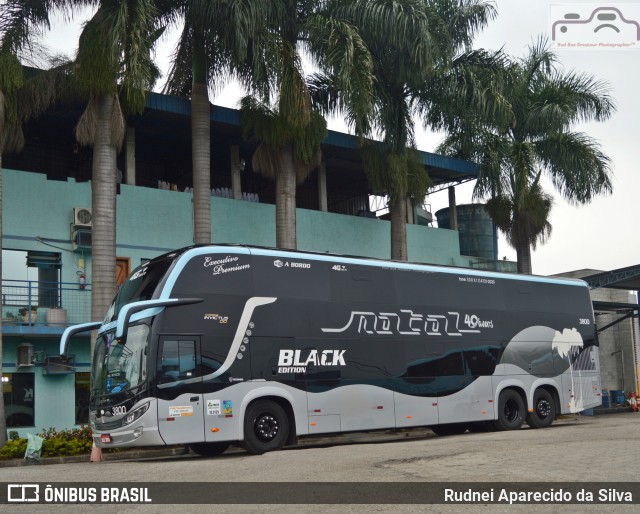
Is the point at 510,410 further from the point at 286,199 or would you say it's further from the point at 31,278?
the point at 31,278

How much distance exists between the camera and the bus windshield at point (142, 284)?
54.1ft

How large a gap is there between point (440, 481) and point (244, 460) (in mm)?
5357

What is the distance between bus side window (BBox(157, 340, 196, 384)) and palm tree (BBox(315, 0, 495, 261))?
10043 millimetres

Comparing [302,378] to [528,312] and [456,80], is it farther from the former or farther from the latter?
[456,80]

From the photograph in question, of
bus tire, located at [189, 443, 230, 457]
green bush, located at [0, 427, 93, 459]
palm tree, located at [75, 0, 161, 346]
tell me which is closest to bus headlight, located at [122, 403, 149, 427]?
bus tire, located at [189, 443, 230, 457]

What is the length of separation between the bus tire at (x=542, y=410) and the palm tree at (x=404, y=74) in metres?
6.69

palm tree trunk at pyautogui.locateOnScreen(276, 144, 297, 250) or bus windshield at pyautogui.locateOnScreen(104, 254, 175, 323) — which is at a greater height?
palm tree trunk at pyautogui.locateOnScreen(276, 144, 297, 250)

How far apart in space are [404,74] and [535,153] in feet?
25.1

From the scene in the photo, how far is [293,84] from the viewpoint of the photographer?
74.2 ft

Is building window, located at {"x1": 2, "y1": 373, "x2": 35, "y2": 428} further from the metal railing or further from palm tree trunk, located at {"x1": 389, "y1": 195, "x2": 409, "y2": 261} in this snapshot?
palm tree trunk, located at {"x1": 389, "y1": 195, "x2": 409, "y2": 261}

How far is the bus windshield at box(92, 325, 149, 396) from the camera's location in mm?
15883

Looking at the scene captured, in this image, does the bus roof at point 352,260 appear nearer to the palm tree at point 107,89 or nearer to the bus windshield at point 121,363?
the bus windshield at point 121,363

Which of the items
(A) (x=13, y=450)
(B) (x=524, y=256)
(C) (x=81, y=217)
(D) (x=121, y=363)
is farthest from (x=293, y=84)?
(B) (x=524, y=256)

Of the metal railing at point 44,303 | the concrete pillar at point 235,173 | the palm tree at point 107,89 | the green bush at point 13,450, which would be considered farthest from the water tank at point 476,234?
the green bush at point 13,450
